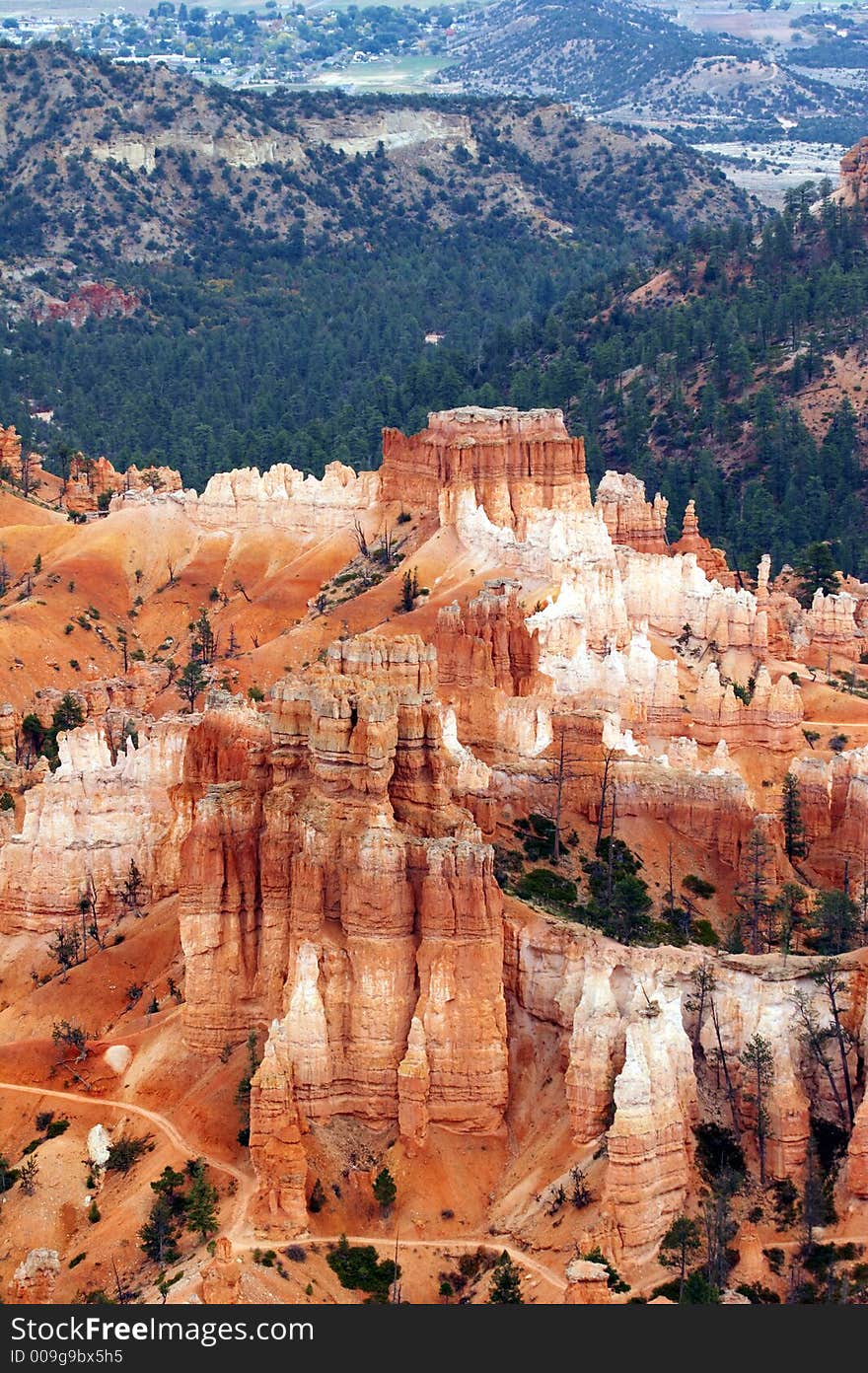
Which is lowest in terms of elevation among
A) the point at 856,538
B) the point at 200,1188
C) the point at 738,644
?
the point at 856,538

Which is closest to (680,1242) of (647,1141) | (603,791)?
(647,1141)

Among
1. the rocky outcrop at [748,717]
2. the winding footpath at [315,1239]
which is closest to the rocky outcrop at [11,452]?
the rocky outcrop at [748,717]

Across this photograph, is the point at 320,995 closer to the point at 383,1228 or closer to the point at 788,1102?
the point at 383,1228

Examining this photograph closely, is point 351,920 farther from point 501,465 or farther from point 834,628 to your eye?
point 501,465

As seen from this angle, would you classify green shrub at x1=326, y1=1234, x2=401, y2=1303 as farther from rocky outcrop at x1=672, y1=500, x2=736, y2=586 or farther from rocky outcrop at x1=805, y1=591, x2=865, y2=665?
rocky outcrop at x1=672, y1=500, x2=736, y2=586

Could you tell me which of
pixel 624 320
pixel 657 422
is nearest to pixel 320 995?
pixel 657 422

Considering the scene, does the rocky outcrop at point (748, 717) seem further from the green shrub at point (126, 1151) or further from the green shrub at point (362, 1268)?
the green shrub at point (362, 1268)

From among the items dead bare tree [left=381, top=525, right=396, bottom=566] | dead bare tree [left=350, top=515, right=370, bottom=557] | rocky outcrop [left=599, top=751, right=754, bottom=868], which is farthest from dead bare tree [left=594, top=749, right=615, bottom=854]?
dead bare tree [left=350, top=515, right=370, bottom=557]
